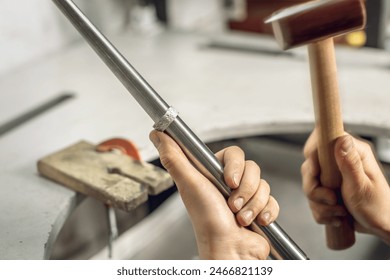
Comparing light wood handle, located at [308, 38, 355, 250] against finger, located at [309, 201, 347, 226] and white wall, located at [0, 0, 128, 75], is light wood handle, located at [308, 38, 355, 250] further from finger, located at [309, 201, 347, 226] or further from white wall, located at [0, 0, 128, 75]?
white wall, located at [0, 0, 128, 75]

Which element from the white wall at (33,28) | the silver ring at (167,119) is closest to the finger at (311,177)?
the silver ring at (167,119)

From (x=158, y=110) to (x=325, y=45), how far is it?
22 cm

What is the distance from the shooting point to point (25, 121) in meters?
1.04

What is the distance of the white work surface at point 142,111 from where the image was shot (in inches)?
30.1

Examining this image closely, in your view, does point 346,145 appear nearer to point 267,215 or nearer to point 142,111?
point 267,215

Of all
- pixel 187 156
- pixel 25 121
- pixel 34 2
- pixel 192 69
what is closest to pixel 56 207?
pixel 187 156

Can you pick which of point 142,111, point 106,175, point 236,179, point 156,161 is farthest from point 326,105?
point 156,161

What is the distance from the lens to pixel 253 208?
1.98ft

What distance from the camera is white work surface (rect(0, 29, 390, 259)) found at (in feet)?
2.51

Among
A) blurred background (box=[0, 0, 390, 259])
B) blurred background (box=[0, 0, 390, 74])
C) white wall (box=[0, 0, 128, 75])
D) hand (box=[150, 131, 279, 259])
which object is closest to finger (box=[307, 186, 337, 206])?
hand (box=[150, 131, 279, 259])

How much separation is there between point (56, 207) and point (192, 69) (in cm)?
58

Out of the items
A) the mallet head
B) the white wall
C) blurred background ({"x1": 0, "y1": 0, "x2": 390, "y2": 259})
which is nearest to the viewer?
the mallet head

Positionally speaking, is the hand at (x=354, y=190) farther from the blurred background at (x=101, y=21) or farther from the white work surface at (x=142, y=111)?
the blurred background at (x=101, y=21)
